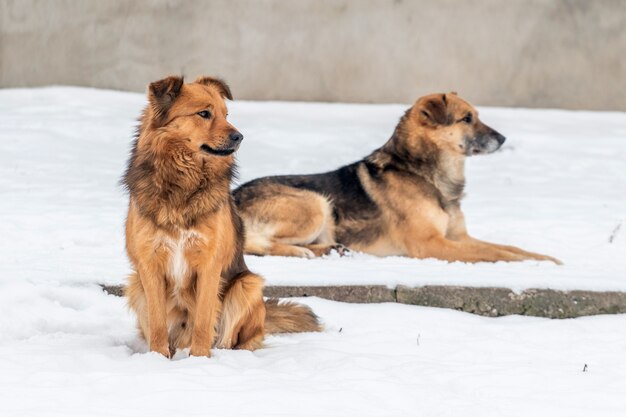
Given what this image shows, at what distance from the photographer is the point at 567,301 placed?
642 centimetres

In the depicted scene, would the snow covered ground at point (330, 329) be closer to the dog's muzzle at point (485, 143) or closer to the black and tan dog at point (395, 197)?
the black and tan dog at point (395, 197)

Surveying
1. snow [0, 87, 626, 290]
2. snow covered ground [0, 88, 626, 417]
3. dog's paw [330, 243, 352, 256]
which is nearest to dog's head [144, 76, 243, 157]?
snow [0, 87, 626, 290]

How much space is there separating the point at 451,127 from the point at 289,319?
329 cm

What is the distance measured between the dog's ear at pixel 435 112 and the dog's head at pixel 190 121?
366 centimetres

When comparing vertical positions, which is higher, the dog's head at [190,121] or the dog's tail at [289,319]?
the dog's head at [190,121]

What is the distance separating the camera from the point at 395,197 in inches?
343

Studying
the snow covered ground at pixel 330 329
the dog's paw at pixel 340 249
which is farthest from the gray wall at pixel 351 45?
the dog's paw at pixel 340 249

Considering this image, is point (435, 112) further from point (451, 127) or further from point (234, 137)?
point (234, 137)

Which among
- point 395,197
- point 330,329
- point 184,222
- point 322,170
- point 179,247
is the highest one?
point 184,222

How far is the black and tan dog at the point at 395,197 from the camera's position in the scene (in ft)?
28.3

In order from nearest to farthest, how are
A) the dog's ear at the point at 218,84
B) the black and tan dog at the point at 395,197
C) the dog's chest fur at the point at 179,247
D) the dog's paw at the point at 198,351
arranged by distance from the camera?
the dog's chest fur at the point at 179,247 → the dog's paw at the point at 198,351 → the dog's ear at the point at 218,84 → the black and tan dog at the point at 395,197

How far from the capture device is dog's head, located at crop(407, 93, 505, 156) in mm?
8680

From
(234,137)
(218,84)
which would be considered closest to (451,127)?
(218,84)

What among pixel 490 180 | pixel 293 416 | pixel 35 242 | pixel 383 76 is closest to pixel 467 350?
pixel 293 416
